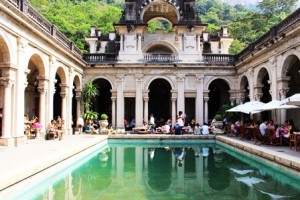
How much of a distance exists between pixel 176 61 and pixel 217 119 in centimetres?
531

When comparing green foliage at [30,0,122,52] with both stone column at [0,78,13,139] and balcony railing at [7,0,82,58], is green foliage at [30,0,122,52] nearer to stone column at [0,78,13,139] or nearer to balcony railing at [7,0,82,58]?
balcony railing at [7,0,82,58]

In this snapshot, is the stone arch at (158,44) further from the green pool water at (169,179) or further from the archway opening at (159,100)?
the green pool water at (169,179)

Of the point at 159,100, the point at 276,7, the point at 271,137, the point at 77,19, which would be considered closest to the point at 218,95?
the point at 159,100

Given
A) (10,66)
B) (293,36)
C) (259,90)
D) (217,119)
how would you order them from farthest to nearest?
(217,119), (259,90), (293,36), (10,66)

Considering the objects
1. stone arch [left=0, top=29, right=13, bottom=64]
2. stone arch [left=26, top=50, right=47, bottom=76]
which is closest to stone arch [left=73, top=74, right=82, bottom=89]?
stone arch [left=26, top=50, right=47, bottom=76]

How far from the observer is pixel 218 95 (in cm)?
2969

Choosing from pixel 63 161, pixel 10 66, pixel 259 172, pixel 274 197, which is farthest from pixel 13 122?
pixel 274 197

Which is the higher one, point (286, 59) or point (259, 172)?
point (286, 59)

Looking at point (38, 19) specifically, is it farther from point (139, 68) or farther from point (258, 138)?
point (258, 138)

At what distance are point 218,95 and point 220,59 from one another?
183 inches

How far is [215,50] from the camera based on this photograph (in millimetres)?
32156

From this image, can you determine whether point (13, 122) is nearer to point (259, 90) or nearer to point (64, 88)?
point (64, 88)

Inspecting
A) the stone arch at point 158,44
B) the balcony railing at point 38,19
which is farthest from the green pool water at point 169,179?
the stone arch at point 158,44

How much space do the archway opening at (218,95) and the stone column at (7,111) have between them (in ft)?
61.7
